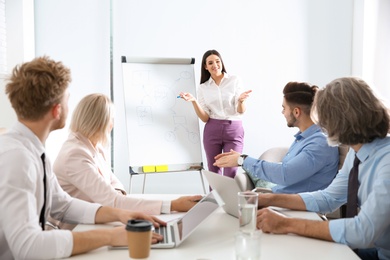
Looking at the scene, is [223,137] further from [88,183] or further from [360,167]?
[360,167]

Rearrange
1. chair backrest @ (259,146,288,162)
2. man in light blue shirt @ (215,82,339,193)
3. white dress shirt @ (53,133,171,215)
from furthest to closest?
chair backrest @ (259,146,288,162) → man in light blue shirt @ (215,82,339,193) → white dress shirt @ (53,133,171,215)

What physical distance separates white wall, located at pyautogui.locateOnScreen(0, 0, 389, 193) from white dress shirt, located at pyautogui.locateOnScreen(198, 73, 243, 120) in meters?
0.69

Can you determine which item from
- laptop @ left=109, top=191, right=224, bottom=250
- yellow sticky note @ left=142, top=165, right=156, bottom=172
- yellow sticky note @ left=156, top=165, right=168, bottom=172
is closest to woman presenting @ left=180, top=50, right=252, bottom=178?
yellow sticky note @ left=156, top=165, right=168, bottom=172

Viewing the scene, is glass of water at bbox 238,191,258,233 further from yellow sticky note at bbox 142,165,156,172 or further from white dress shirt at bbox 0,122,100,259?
yellow sticky note at bbox 142,165,156,172

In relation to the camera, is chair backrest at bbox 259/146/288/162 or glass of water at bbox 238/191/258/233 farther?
chair backrest at bbox 259/146/288/162

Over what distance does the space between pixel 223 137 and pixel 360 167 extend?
2666 millimetres

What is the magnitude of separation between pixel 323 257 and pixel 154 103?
3.20 meters

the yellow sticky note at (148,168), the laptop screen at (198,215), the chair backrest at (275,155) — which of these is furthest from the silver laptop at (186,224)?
the yellow sticky note at (148,168)

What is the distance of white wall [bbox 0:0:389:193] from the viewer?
16.8 ft

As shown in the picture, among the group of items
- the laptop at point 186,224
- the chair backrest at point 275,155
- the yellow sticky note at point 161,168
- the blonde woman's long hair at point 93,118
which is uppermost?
the blonde woman's long hair at point 93,118

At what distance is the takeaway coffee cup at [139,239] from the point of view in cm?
125

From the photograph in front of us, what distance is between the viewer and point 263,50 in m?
5.14

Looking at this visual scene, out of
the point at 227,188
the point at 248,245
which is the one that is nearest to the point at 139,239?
the point at 248,245

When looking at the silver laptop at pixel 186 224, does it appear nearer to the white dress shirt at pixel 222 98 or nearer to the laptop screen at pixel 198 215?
the laptop screen at pixel 198 215
